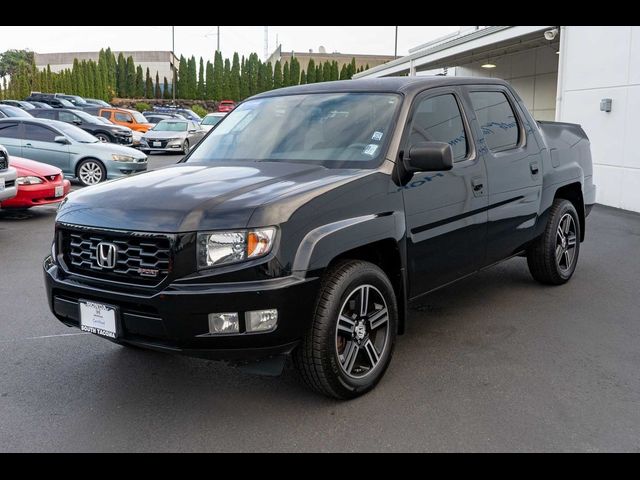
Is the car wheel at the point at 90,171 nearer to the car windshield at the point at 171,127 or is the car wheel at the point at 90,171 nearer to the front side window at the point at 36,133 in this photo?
the front side window at the point at 36,133

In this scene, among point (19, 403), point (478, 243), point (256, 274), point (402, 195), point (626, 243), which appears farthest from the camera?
point (626, 243)

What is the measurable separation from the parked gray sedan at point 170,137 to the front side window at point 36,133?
10.3 m

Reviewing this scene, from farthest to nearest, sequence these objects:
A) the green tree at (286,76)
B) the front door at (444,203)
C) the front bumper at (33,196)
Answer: the green tree at (286,76)
the front bumper at (33,196)
the front door at (444,203)

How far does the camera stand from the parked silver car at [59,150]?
1363 cm

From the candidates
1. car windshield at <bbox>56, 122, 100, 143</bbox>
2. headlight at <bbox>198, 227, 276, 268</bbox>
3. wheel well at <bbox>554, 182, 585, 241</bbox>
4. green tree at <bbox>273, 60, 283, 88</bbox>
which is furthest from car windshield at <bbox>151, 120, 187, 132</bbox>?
green tree at <bbox>273, 60, 283, 88</bbox>

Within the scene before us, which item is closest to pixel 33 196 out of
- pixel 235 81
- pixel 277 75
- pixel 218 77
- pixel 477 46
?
pixel 477 46

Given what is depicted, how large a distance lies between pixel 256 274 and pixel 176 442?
3.08 ft

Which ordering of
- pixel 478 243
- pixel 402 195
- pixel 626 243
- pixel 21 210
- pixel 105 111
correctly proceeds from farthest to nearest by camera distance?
pixel 105 111, pixel 21 210, pixel 626 243, pixel 478 243, pixel 402 195

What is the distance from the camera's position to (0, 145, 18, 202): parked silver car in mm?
Answer: 8617

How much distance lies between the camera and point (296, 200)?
11.2ft

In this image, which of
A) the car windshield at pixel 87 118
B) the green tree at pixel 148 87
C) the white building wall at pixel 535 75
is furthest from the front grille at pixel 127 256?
the green tree at pixel 148 87

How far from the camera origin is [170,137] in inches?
952

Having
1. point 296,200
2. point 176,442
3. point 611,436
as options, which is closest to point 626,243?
point 611,436

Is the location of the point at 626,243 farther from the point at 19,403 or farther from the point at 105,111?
the point at 105,111
